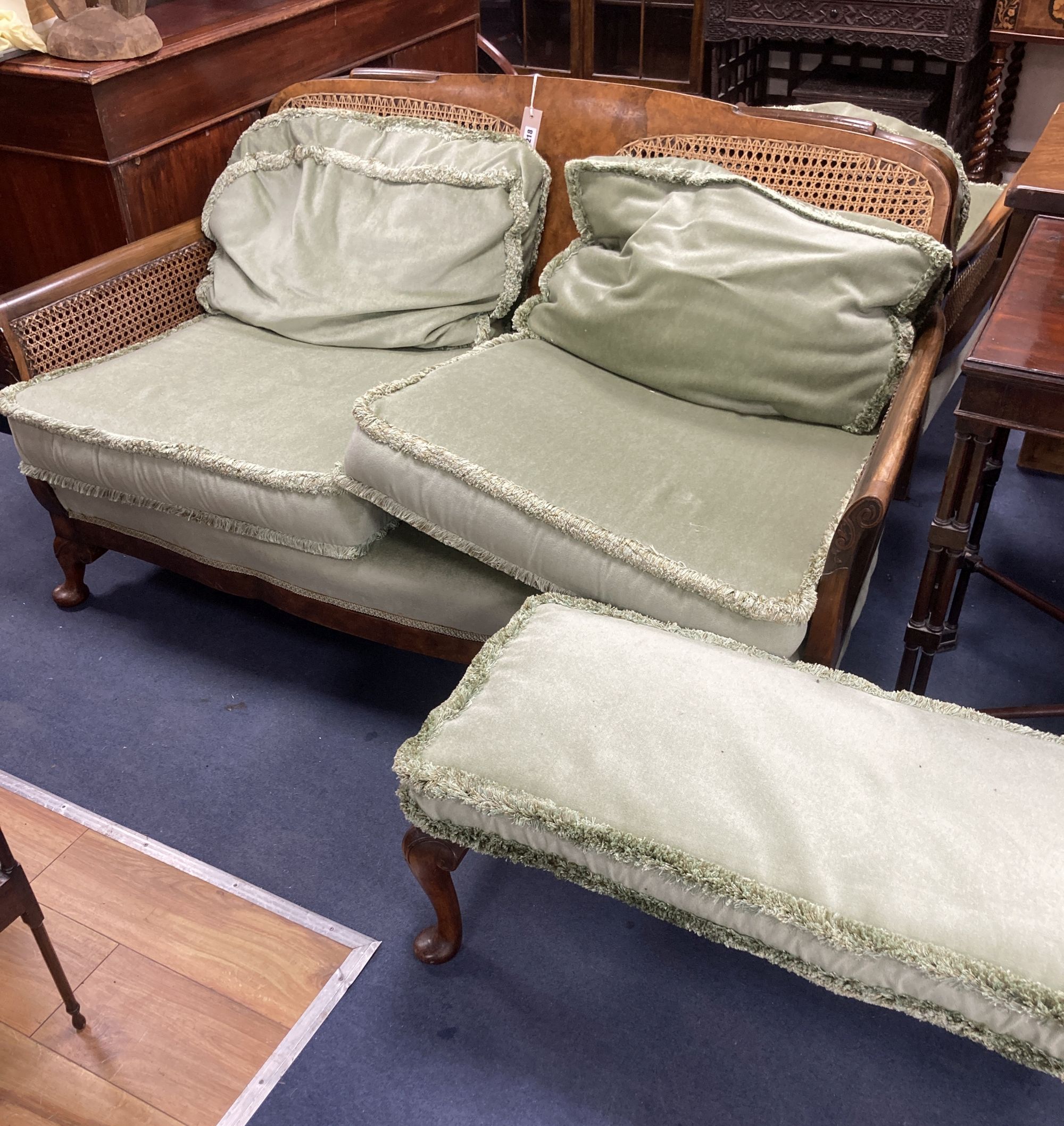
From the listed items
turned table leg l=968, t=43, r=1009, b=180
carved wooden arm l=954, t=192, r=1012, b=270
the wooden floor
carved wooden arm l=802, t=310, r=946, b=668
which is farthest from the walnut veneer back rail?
turned table leg l=968, t=43, r=1009, b=180

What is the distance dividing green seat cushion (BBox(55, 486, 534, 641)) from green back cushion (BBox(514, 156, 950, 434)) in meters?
0.44

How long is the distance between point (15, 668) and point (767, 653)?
134 centimetres

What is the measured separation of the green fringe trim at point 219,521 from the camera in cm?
156

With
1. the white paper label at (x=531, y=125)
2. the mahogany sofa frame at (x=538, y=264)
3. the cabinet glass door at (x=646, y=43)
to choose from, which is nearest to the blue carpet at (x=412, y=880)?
the mahogany sofa frame at (x=538, y=264)

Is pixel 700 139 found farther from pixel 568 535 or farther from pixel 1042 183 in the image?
pixel 568 535

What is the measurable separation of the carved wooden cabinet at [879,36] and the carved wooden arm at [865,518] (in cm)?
213

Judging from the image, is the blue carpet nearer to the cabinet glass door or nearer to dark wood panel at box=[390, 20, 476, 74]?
dark wood panel at box=[390, 20, 476, 74]

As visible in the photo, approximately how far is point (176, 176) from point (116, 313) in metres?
0.45

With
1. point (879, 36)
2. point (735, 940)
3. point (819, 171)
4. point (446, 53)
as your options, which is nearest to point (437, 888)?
point (735, 940)

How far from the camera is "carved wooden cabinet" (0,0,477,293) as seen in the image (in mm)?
2043

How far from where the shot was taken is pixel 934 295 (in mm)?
1564

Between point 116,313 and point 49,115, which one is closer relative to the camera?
point 116,313

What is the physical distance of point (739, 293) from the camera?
1.55m

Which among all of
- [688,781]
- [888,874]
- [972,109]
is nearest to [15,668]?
[688,781]
